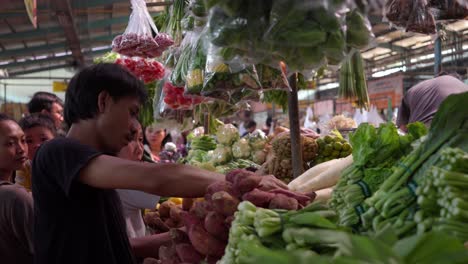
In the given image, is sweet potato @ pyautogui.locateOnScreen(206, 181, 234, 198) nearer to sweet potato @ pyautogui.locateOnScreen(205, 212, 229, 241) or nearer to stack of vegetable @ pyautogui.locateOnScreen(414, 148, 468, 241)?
sweet potato @ pyautogui.locateOnScreen(205, 212, 229, 241)

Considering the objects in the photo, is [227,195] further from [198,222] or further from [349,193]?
[349,193]

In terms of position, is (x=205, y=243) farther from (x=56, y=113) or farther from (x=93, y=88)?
(x=56, y=113)

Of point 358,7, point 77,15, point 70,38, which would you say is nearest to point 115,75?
point 358,7

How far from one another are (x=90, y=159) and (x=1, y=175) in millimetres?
1487

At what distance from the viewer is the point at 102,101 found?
196 centimetres

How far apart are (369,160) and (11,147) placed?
2.24 metres

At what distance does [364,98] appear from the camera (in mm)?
4516

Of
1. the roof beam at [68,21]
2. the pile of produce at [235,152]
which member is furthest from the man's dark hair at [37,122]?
the roof beam at [68,21]

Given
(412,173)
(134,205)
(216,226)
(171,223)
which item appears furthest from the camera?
(134,205)

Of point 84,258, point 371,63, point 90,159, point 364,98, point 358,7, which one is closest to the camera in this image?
point 358,7

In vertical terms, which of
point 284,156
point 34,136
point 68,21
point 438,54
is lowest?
point 284,156

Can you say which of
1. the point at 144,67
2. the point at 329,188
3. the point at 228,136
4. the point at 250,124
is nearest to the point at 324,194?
the point at 329,188

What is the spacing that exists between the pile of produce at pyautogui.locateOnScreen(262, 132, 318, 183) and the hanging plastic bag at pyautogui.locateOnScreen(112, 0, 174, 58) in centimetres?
151

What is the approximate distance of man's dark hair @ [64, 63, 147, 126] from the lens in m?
1.97
